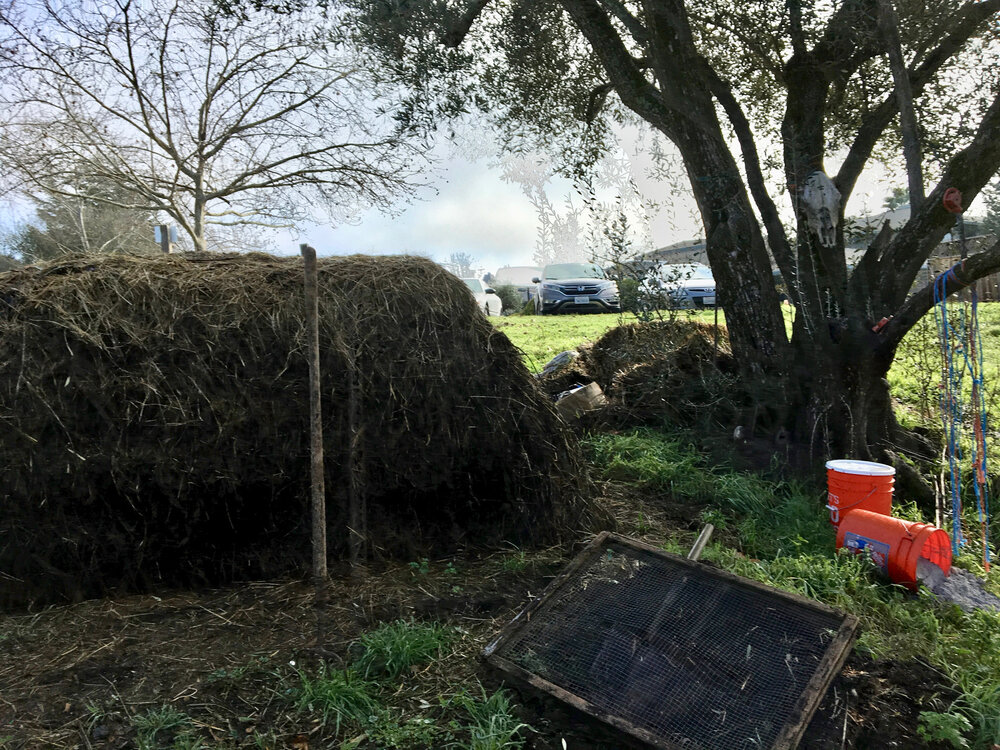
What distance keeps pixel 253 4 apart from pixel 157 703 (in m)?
6.61

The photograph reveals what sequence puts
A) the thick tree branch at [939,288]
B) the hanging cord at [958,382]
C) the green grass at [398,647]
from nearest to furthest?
the green grass at [398,647] < the hanging cord at [958,382] < the thick tree branch at [939,288]

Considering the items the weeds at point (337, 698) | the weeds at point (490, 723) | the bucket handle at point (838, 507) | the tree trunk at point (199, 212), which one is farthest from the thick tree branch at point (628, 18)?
the tree trunk at point (199, 212)

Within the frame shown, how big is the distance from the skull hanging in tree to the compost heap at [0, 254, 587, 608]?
3.38 m

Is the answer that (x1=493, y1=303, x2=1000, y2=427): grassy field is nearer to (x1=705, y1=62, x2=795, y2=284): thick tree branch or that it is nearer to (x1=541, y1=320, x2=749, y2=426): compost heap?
(x1=541, y1=320, x2=749, y2=426): compost heap

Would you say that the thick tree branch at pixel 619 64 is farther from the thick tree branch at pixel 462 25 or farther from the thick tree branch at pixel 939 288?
the thick tree branch at pixel 939 288

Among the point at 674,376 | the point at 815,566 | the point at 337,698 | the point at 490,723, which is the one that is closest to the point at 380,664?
the point at 337,698

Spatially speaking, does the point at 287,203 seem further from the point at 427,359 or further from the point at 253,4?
the point at 427,359

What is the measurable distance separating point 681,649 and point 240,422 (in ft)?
8.57

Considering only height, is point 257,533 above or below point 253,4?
below

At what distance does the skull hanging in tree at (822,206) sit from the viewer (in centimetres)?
611

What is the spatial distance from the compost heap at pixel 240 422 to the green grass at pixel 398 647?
36.8 inches

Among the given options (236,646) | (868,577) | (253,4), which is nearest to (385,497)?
(236,646)

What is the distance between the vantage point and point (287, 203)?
664 inches

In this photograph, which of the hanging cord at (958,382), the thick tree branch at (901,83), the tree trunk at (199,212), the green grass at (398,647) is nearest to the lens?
the green grass at (398,647)
